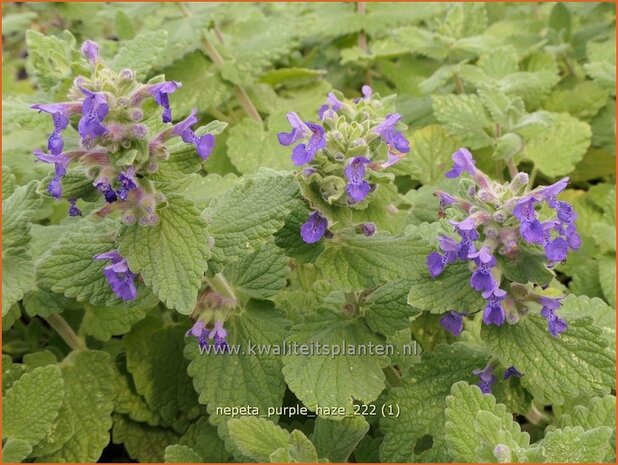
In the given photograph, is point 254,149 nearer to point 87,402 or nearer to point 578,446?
point 87,402

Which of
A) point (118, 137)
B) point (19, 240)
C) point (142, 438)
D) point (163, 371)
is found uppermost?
point (118, 137)

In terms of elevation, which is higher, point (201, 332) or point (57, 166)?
point (57, 166)

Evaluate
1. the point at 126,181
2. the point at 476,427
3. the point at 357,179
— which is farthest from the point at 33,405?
the point at 476,427

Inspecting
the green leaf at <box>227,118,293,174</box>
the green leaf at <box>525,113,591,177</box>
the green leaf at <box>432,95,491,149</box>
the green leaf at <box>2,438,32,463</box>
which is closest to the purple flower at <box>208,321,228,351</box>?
the green leaf at <box>2,438,32,463</box>

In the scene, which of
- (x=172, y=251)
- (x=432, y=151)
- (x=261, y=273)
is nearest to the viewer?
(x=172, y=251)

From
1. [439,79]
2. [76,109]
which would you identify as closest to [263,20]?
[439,79]

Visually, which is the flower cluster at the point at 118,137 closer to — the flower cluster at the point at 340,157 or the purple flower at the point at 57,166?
the purple flower at the point at 57,166
